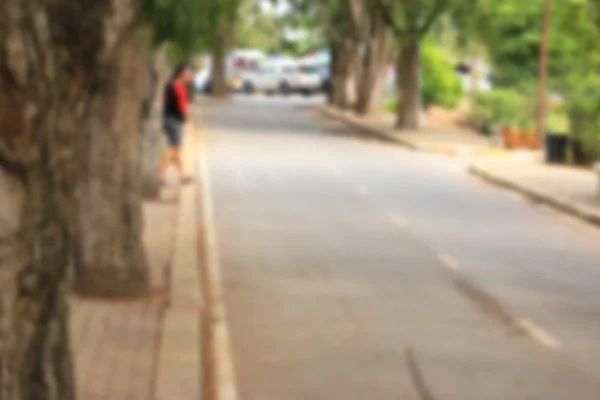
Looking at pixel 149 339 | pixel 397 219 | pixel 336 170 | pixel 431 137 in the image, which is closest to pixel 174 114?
pixel 397 219

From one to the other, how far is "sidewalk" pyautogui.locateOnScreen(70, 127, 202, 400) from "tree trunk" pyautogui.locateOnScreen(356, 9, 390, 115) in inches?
1294

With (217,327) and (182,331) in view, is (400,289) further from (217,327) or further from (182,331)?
(182,331)

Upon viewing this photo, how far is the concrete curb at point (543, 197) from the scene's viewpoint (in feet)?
66.5

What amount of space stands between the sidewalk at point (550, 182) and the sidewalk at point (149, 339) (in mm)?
8683

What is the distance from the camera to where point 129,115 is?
11617mm

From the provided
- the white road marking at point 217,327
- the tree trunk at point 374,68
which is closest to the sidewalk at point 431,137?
the tree trunk at point 374,68

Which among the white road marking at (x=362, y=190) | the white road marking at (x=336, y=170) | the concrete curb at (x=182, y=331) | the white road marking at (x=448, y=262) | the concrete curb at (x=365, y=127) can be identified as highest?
the concrete curb at (x=182, y=331)

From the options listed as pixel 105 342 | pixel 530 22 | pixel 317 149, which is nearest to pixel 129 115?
pixel 105 342

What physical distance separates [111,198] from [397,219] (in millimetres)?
7954

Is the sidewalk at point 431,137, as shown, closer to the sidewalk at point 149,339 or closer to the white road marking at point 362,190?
the white road marking at point 362,190

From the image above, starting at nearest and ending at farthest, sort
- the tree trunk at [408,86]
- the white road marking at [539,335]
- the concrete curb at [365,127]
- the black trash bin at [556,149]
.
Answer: the white road marking at [539,335] < the black trash bin at [556,149] < the concrete curb at [365,127] < the tree trunk at [408,86]

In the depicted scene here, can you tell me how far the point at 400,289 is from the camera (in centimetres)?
1305

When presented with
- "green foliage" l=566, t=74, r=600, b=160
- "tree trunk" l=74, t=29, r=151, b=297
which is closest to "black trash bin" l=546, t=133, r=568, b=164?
"green foliage" l=566, t=74, r=600, b=160

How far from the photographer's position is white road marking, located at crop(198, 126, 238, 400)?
8594mm
